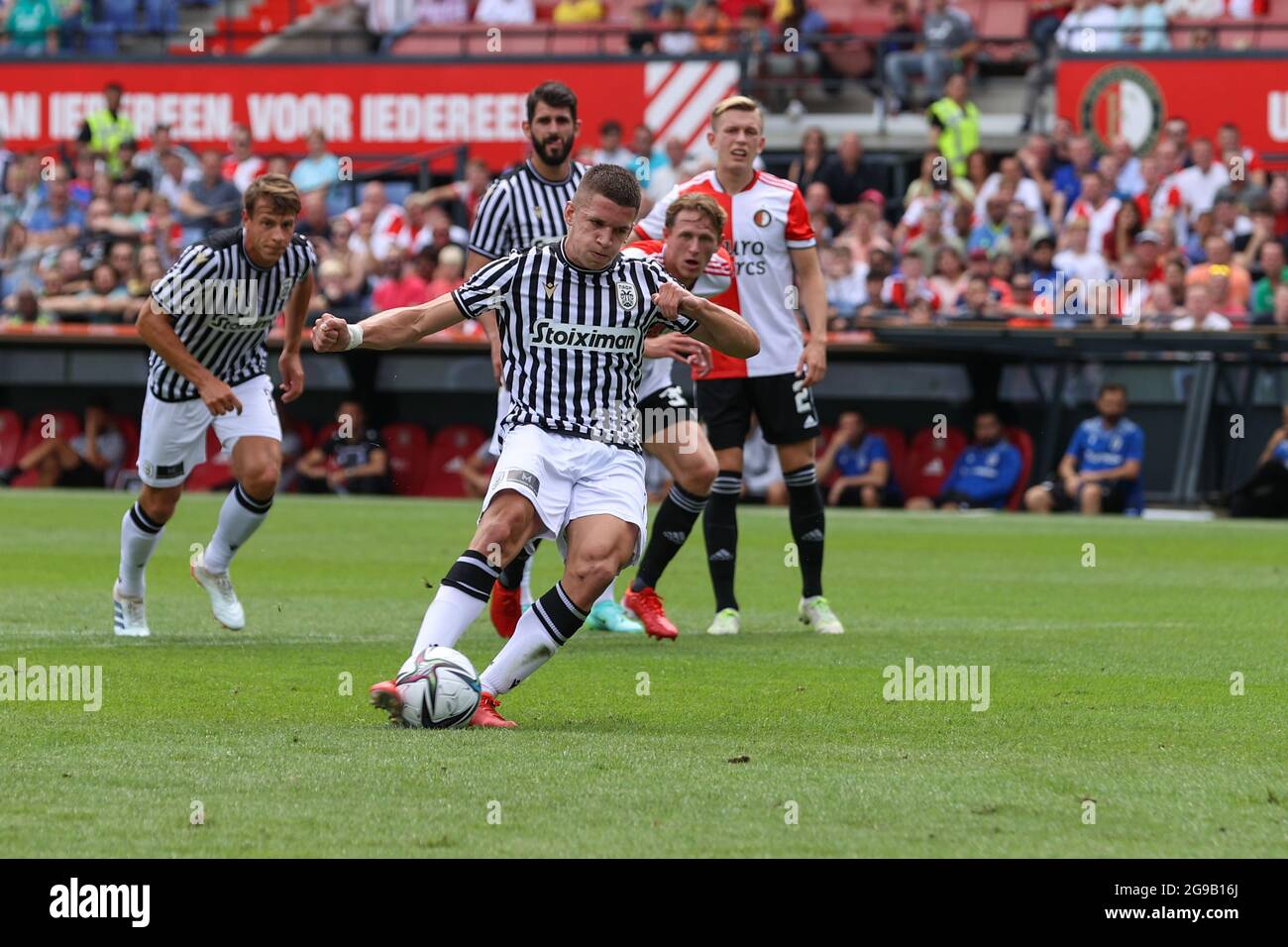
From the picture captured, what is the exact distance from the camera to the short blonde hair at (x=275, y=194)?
984 centimetres

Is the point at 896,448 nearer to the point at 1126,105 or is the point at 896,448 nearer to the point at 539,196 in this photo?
the point at 1126,105

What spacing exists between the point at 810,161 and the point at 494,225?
45.2 ft

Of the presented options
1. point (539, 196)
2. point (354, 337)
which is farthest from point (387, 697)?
point (539, 196)

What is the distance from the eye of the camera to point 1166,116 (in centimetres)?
2456

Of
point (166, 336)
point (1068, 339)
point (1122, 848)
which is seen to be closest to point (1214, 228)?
point (1068, 339)

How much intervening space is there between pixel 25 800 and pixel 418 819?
43.7 inches

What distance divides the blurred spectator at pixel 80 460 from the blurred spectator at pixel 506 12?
27.9 ft

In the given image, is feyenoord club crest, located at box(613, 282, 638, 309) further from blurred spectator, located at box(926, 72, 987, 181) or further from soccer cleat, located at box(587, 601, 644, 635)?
blurred spectator, located at box(926, 72, 987, 181)

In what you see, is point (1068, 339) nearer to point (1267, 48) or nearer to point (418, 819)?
point (1267, 48)

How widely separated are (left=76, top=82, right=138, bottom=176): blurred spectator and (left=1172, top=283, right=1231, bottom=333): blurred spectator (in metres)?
14.5

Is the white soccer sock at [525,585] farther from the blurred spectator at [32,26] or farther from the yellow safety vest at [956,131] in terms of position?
the blurred spectator at [32,26]

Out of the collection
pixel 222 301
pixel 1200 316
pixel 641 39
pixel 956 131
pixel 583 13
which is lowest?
pixel 1200 316

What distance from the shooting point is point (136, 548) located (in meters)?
10.3

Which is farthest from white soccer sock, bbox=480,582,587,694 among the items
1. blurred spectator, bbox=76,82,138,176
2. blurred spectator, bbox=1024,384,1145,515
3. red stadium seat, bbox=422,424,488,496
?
blurred spectator, bbox=76,82,138,176
